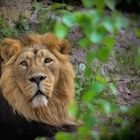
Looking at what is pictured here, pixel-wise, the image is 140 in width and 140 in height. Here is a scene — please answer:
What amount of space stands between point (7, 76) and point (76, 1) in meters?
5.13

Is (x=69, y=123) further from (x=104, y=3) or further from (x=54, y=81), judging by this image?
(x=104, y=3)

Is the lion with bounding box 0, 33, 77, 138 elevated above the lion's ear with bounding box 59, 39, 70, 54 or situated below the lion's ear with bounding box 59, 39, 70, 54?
below

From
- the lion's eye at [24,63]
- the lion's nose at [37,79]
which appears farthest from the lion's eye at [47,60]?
the lion's nose at [37,79]

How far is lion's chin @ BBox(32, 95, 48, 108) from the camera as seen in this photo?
5758 millimetres

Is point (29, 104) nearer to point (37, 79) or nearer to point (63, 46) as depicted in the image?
point (37, 79)

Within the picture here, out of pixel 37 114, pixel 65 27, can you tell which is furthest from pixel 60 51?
pixel 65 27

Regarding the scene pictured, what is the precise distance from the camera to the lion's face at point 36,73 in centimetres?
566

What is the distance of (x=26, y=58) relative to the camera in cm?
596

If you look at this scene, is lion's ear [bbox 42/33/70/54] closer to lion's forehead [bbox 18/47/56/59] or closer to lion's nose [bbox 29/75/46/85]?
lion's forehead [bbox 18/47/56/59]

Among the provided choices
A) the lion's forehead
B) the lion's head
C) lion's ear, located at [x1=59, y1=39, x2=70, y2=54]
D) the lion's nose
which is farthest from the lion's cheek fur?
the lion's nose

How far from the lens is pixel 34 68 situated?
577cm

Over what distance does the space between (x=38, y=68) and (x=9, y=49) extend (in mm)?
508

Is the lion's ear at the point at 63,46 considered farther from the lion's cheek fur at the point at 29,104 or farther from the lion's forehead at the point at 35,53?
the lion's cheek fur at the point at 29,104

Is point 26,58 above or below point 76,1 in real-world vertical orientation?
below
